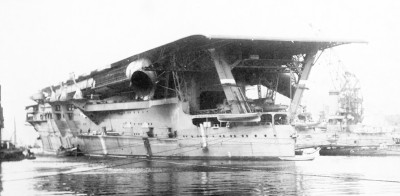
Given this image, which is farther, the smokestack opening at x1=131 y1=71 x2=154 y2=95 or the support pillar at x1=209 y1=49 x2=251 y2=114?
the smokestack opening at x1=131 y1=71 x2=154 y2=95

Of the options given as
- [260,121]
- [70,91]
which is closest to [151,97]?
[260,121]

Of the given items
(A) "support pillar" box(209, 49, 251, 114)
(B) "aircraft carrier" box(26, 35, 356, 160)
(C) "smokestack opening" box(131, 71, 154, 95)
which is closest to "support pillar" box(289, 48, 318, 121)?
(B) "aircraft carrier" box(26, 35, 356, 160)

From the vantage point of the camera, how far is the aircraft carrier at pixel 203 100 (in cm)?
2680

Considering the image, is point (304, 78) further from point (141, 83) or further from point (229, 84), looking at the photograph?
point (141, 83)

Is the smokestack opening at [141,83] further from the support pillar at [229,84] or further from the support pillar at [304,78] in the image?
the support pillar at [304,78]

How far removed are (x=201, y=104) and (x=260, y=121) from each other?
5484 mm

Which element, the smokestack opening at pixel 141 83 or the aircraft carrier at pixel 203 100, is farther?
the smokestack opening at pixel 141 83

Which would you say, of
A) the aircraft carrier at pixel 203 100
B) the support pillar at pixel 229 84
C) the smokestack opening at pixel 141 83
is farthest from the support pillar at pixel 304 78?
the smokestack opening at pixel 141 83

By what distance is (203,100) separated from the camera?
1261 inches

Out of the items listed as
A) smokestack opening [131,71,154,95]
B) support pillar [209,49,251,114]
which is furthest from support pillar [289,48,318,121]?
smokestack opening [131,71,154,95]

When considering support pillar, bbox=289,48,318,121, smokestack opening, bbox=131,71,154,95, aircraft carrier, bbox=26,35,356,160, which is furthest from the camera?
smokestack opening, bbox=131,71,154,95

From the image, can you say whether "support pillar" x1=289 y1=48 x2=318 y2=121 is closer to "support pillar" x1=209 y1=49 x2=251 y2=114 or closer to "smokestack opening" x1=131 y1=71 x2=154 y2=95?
"support pillar" x1=209 y1=49 x2=251 y2=114

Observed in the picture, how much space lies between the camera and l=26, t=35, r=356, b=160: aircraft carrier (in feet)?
87.9

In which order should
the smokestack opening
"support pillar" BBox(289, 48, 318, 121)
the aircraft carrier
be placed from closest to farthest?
the aircraft carrier < "support pillar" BBox(289, 48, 318, 121) < the smokestack opening
